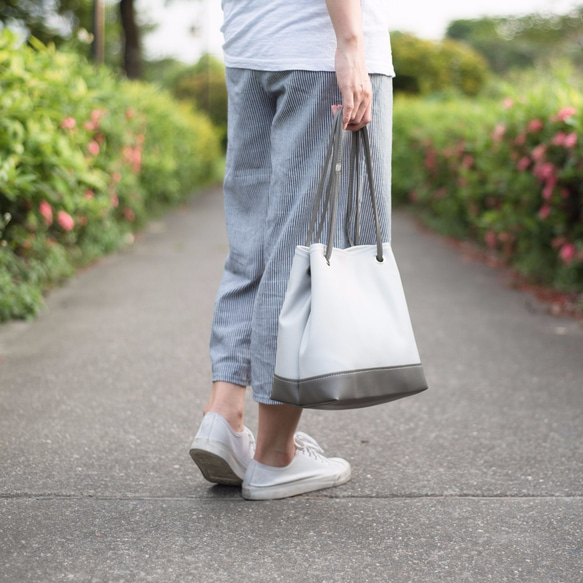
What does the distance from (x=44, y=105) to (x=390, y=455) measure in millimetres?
3213

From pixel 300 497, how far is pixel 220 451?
0.89ft

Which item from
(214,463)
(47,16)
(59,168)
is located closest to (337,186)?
(214,463)

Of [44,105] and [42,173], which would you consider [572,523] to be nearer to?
[42,173]

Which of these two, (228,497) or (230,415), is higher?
(230,415)

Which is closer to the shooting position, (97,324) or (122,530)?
(122,530)

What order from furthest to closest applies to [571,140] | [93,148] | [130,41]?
[130,41] < [93,148] < [571,140]

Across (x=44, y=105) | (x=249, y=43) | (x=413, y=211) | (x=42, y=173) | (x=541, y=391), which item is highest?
(x=249, y=43)

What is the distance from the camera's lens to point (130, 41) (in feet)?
59.8

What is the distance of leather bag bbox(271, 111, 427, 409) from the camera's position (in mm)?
1903

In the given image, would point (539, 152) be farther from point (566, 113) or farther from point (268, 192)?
point (268, 192)

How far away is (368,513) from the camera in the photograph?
2.26 m

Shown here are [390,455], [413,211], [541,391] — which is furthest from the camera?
[413,211]

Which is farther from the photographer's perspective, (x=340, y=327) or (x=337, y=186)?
(x=337, y=186)

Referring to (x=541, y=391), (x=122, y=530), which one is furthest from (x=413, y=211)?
(x=122, y=530)
